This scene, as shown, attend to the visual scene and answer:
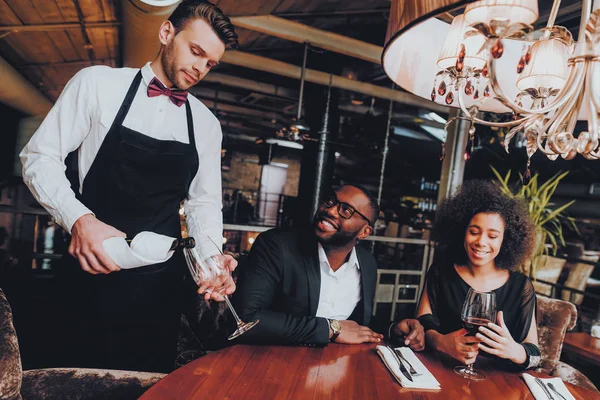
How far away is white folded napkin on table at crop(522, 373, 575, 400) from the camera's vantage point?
121cm

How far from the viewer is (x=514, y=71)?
1616 mm

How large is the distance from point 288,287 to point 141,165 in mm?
808

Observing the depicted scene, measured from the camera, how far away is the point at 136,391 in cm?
147

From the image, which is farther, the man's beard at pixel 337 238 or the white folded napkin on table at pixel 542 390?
the man's beard at pixel 337 238

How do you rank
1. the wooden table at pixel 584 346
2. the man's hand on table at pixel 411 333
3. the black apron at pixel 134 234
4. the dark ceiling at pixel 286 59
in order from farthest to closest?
the dark ceiling at pixel 286 59
the wooden table at pixel 584 346
the man's hand on table at pixel 411 333
the black apron at pixel 134 234

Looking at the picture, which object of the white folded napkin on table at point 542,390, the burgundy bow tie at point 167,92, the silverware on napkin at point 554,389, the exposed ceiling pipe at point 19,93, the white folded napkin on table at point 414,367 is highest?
the exposed ceiling pipe at point 19,93

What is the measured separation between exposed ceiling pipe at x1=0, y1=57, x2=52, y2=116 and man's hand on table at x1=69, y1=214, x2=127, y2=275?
15.9 feet

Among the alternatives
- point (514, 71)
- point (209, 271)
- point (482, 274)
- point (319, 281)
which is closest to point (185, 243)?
point (209, 271)

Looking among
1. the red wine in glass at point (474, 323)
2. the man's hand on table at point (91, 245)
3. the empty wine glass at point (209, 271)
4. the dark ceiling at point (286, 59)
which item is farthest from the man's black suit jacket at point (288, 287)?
the dark ceiling at point (286, 59)

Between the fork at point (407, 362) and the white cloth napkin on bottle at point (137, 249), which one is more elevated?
the white cloth napkin on bottle at point (137, 249)

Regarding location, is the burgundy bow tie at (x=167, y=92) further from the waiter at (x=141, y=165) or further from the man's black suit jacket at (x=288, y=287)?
the man's black suit jacket at (x=288, y=287)

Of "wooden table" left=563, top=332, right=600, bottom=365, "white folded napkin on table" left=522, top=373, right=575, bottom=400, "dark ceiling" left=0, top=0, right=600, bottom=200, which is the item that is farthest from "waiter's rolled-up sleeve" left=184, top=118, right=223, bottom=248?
"wooden table" left=563, top=332, right=600, bottom=365

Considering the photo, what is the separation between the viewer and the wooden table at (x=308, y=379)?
1036mm

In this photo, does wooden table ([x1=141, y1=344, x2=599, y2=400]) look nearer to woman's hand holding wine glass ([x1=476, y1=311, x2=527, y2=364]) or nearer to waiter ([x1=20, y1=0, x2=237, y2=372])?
woman's hand holding wine glass ([x1=476, y1=311, x2=527, y2=364])
